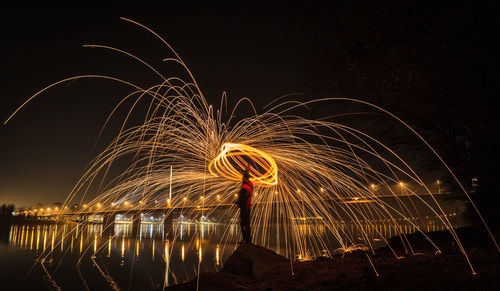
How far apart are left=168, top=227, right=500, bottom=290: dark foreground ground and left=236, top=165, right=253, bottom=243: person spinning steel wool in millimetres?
1230

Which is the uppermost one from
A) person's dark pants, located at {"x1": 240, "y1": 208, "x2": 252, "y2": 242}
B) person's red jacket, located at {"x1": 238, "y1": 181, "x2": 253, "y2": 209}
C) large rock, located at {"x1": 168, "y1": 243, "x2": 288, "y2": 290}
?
person's red jacket, located at {"x1": 238, "y1": 181, "x2": 253, "y2": 209}

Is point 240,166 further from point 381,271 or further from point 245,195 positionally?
point 381,271

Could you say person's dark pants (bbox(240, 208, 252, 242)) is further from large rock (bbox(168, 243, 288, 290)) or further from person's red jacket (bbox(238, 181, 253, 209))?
large rock (bbox(168, 243, 288, 290))

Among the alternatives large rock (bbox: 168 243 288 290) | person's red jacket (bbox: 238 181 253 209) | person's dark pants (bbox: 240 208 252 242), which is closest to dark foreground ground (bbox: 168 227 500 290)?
large rock (bbox: 168 243 288 290)

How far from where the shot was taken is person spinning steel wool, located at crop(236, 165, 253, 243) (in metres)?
11.1

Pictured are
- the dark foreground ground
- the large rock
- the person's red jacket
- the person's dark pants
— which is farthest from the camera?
the person's dark pants

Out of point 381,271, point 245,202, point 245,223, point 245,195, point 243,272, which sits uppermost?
point 245,195

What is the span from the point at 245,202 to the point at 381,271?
5584 millimetres

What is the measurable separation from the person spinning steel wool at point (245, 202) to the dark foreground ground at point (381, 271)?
1.23 metres

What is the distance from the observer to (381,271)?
21.2ft

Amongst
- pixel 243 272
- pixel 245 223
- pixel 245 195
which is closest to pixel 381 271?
pixel 243 272

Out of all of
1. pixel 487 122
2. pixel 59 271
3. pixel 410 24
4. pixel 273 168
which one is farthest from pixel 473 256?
pixel 59 271

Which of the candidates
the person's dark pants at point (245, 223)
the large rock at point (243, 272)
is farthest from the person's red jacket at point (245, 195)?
the large rock at point (243, 272)

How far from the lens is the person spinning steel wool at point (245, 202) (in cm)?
1115
